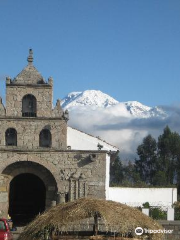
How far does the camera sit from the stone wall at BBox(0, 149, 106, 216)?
3316cm

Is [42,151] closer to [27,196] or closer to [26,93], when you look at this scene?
[26,93]

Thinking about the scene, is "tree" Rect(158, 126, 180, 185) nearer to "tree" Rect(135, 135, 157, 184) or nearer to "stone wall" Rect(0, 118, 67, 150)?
"tree" Rect(135, 135, 157, 184)

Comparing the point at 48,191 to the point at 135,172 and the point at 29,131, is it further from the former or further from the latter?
the point at 135,172

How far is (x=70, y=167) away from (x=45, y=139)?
2.25 meters

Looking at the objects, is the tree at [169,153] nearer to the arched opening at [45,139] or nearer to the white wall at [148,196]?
the white wall at [148,196]

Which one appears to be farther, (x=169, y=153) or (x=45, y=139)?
(x=169, y=153)

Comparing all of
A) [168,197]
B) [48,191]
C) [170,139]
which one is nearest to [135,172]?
[170,139]

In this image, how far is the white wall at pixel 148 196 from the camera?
44.1 meters

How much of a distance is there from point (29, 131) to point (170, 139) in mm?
42438

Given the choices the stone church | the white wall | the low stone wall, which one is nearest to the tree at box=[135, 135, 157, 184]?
the white wall

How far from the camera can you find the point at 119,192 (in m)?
43.2

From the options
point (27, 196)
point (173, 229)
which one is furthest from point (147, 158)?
point (173, 229)

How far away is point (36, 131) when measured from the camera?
33875 millimetres

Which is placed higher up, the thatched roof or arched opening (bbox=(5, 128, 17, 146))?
arched opening (bbox=(5, 128, 17, 146))
